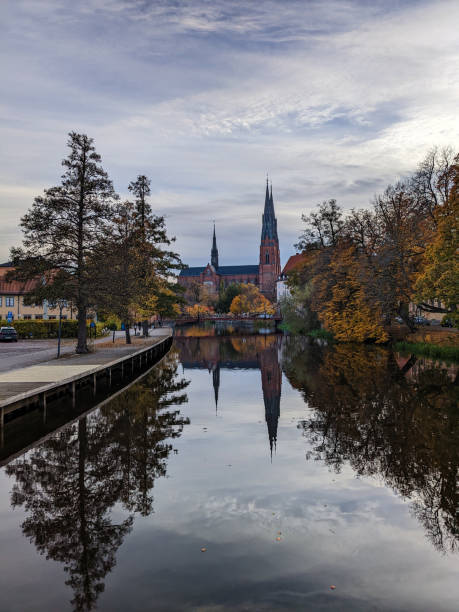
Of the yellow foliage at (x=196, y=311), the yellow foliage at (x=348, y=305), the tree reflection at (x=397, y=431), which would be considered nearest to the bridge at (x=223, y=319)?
the yellow foliage at (x=196, y=311)

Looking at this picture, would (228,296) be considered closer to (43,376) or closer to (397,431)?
(43,376)

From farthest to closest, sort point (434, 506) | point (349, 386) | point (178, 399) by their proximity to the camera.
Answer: point (349, 386), point (178, 399), point (434, 506)

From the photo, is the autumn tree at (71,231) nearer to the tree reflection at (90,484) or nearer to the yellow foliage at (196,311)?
the tree reflection at (90,484)

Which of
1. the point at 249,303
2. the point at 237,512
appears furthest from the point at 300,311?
the point at 249,303

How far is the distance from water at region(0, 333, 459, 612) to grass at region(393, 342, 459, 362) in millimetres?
17867

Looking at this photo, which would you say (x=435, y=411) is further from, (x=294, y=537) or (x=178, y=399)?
(x=294, y=537)

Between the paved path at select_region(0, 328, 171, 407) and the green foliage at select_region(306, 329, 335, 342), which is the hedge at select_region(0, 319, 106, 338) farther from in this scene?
the green foliage at select_region(306, 329, 335, 342)

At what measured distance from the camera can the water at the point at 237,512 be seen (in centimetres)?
688

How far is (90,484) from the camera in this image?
11.0 m

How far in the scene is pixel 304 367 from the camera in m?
33.3

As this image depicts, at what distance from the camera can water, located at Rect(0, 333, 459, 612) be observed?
6879mm

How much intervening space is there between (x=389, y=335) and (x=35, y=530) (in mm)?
46293

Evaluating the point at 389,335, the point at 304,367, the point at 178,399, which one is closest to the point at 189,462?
the point at 178,399

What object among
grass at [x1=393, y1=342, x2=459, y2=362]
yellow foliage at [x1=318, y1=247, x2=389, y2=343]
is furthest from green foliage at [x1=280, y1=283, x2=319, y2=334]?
grass at [x1=393, y1=342, x2=459, y2=362]
